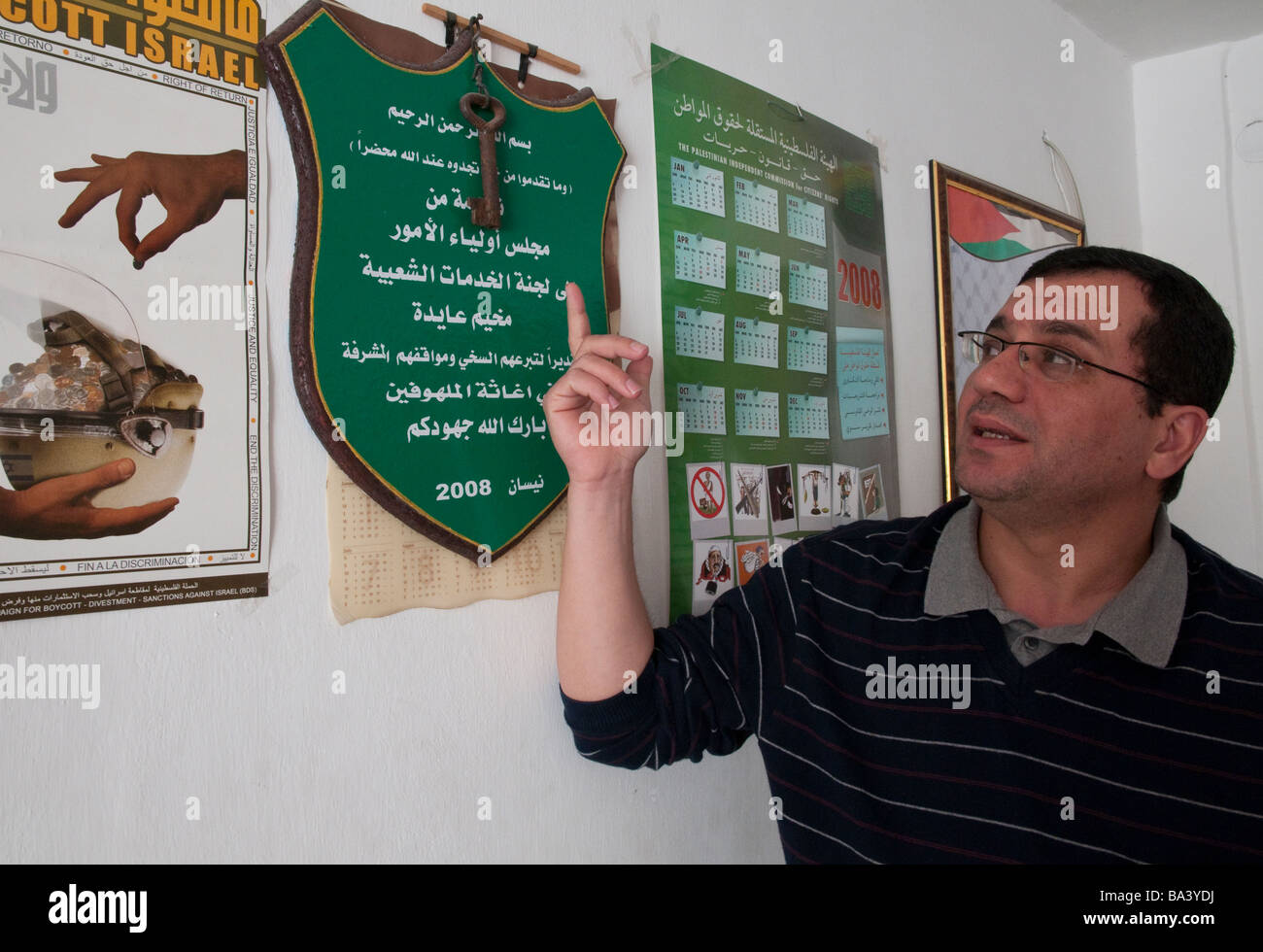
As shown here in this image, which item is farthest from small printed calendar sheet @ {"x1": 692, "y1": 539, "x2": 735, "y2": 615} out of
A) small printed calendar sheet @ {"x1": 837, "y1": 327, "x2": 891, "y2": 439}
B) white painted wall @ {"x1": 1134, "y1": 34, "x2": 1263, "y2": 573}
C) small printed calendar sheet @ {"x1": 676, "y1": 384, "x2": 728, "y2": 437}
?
white painted wall @ {"x1": 1134, "y1": 34, "x2": 1263, "y2": 573}

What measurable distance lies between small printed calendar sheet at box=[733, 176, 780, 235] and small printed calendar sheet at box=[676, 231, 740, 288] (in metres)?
0.08

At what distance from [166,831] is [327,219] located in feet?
1.94

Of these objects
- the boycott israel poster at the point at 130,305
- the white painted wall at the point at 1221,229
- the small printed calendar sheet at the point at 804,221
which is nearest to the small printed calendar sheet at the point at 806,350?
the small printed calendar sheet at the point at 804,221

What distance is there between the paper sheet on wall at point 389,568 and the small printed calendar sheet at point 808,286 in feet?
2.15

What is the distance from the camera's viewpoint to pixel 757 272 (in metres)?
1.29

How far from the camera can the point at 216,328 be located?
78 cm

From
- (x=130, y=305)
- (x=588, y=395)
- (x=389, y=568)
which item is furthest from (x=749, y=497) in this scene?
(x=130, y=305)

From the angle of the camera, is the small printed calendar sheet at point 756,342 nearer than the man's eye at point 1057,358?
No

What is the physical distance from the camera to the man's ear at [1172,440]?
118 cm

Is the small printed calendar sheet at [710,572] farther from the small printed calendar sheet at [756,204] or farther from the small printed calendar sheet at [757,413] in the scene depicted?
the small printed calendar sheet at [756,204]

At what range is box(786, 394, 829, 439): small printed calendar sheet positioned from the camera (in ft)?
4.43

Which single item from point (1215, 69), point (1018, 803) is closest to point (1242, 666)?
point (1018, 803)
